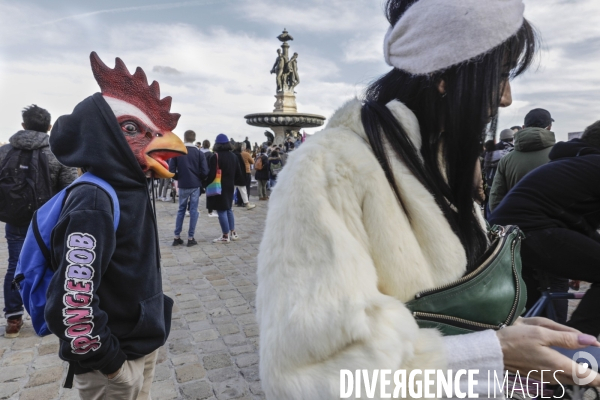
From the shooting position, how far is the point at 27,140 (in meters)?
3.72

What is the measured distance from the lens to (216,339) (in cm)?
382

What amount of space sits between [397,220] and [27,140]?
399 centimetres

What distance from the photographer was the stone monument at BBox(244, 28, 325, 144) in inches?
994

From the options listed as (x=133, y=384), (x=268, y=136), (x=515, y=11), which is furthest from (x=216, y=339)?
(x=268, y=136)

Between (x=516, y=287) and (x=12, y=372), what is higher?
(x=516, y=287)

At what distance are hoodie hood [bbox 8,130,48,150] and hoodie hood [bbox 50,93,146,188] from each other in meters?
2.40

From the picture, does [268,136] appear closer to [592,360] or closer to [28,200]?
[28,200]

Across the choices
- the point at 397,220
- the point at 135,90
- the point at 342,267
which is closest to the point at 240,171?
the point at 135,90

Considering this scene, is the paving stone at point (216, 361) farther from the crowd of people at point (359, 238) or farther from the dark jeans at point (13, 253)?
the dark jeans at point (13, 253)

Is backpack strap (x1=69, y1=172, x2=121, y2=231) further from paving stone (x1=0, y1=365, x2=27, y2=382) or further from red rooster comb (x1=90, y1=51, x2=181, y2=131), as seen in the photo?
paving stone (x1=0, y1=365, x2=27, y2=382)

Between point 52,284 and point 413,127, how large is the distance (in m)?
1.49

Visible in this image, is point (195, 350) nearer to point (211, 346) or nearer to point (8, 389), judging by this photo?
point (211, 346)

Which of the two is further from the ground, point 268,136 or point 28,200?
point 268,136

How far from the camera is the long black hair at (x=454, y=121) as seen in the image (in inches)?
44.8
